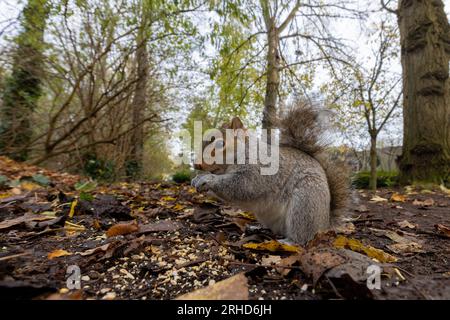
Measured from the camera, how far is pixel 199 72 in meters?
5.60

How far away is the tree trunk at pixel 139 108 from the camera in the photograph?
5051 mm

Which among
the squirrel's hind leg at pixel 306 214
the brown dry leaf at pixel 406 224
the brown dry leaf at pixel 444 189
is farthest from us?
the brown dry leaf at pixel 444 189

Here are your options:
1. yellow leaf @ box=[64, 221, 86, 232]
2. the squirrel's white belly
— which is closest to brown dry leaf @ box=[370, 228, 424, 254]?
the squirrel's white belly

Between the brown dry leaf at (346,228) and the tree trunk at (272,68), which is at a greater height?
the tree trunk at (272,68)

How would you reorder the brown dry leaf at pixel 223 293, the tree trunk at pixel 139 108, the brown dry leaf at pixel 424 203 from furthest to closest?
the tree trunk at pixel 139 108 < the brown dry leaf at pixel 424 203 < the brown dry leaf at pixel 223 293

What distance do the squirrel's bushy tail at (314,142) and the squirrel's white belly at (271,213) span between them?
340 millimetres

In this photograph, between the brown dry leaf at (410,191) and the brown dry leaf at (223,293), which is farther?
the brown dry leaf at (410,191)

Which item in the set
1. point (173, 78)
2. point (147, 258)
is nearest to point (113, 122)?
point (173, 78)

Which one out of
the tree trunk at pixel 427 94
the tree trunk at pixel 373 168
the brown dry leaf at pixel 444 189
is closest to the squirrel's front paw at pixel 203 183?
the brown dry leaf at pixel 444 189

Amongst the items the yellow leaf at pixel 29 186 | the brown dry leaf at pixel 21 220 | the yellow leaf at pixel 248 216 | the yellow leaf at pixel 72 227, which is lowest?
the yellow leaf at pixel 248 216

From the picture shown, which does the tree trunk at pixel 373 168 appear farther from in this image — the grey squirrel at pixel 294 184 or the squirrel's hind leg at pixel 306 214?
the squirrel's hind leg at pixel 306 214

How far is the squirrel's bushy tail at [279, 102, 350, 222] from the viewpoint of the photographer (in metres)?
1.61

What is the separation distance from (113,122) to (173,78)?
1.51 meters

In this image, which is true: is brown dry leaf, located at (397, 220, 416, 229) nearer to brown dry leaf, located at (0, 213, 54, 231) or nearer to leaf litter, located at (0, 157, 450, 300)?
leaf litter, located at (0, 157, 450, 300)
